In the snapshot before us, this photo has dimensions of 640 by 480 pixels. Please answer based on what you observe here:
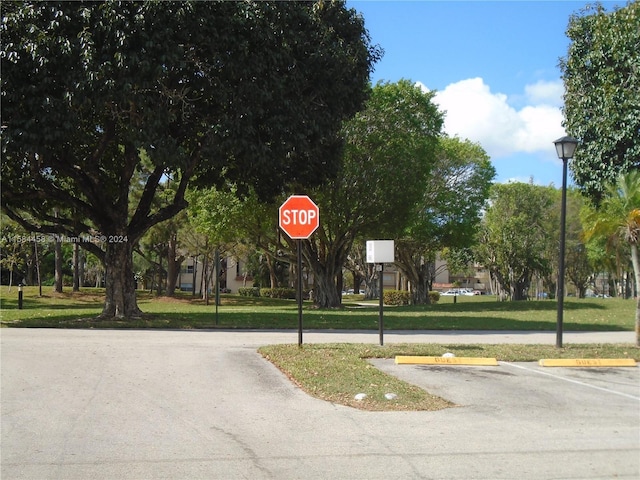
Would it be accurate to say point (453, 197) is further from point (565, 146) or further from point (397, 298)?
point (565, 146)

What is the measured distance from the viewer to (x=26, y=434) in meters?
6.85

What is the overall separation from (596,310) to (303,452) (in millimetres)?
27276

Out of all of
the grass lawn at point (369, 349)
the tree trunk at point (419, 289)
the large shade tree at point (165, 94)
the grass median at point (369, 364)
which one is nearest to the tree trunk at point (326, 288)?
the grass lawn at point (369, 349)

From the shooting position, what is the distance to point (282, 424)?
7.44 m

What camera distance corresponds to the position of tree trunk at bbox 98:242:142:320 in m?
21.2

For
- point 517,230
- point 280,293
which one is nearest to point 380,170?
point 517,230

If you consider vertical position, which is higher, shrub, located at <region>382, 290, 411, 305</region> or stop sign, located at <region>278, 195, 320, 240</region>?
stop sign, located at <region>278, 195, 320, 240</region>

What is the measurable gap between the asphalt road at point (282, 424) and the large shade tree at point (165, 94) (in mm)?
7217

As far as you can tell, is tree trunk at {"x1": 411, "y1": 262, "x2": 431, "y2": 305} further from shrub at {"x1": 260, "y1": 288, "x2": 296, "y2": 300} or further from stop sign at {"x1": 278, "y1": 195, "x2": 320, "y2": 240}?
stop sign at {"x1": 278, "y1": 195, "x2": 320, "y2": 240}

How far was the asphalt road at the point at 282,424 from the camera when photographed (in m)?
5.91

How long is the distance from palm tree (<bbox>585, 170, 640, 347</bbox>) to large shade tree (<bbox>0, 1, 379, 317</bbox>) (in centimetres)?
885

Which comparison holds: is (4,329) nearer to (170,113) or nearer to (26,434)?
(170,113)

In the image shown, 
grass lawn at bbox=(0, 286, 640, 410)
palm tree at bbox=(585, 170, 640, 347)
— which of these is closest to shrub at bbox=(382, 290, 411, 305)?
grass lawn at bbox=(0, 286, 640, 410)

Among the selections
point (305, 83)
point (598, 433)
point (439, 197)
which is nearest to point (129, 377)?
point (598, 433)
